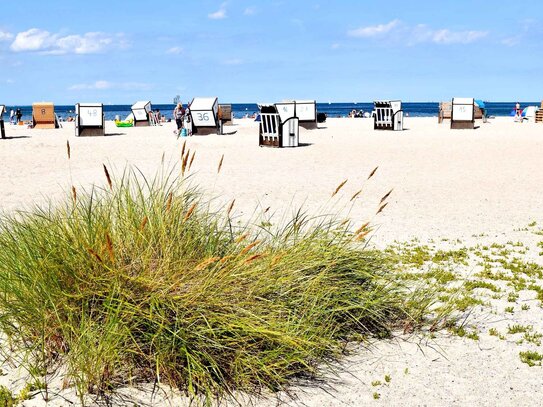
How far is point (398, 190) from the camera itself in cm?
1142

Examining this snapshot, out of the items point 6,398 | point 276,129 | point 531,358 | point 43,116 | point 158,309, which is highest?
point 43,116

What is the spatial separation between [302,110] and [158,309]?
85.7 feet

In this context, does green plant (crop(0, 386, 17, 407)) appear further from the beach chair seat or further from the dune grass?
the beach chair seat

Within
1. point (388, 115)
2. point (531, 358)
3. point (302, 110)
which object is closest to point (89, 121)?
point (302, 110)

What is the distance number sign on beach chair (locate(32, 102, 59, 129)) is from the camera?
3272cm

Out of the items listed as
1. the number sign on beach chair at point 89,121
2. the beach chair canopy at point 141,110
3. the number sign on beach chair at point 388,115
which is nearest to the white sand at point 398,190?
the number sign on beach chair at point 89,121

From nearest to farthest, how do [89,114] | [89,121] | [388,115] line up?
[89,121] → [89,114] → [388,115]

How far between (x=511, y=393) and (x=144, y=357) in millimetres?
2382

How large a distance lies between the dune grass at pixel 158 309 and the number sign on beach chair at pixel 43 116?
101 ft

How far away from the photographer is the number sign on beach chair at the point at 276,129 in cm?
1927

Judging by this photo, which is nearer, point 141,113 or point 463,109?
point 463,109

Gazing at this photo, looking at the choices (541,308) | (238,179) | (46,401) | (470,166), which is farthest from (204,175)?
(46,401)

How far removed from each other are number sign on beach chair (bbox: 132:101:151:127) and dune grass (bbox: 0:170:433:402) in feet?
110

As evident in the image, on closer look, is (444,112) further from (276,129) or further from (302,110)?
(276,129)
